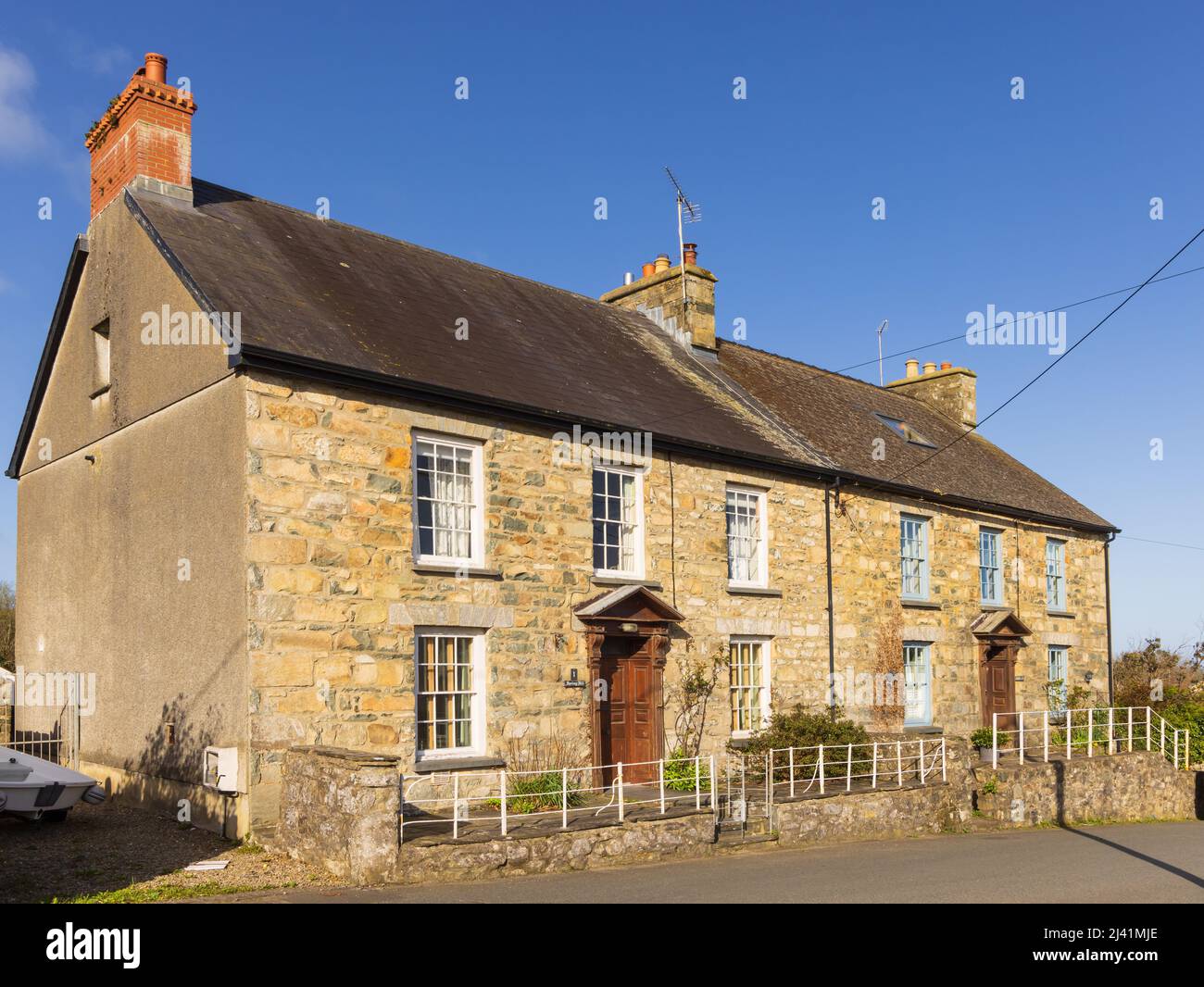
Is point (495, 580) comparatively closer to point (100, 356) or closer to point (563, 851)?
point (563, 851)

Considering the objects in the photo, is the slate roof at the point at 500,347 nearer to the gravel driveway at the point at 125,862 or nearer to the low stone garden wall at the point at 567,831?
the low stone garden wall at the point at 567,831

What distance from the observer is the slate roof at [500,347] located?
1452 cm

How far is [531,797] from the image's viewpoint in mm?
14078

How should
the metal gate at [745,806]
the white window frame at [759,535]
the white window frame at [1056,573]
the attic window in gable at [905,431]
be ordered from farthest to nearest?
the white window frame at [1056,573], the attic window in gable at [905,431], the white window frame at [759,535], the metal gate at [745,806]

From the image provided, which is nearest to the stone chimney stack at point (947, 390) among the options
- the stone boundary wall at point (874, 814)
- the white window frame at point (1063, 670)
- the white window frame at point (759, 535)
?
the white window frame at point (1063, 670)

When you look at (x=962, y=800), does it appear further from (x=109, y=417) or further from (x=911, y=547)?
(x=109, y=417)

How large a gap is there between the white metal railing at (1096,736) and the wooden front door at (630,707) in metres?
7.89

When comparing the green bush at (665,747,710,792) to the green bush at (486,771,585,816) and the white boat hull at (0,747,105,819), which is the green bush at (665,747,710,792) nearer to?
the green bush at (486,771,585,816)

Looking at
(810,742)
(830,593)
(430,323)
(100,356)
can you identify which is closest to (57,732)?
(100,356)

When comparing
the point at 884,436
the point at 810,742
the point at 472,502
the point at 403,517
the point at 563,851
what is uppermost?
the point at 884,436

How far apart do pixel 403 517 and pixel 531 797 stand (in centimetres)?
387

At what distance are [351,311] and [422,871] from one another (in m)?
8.01

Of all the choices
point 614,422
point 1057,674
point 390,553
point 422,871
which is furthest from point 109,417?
point 1057,674

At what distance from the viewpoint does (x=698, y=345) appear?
2295cm
